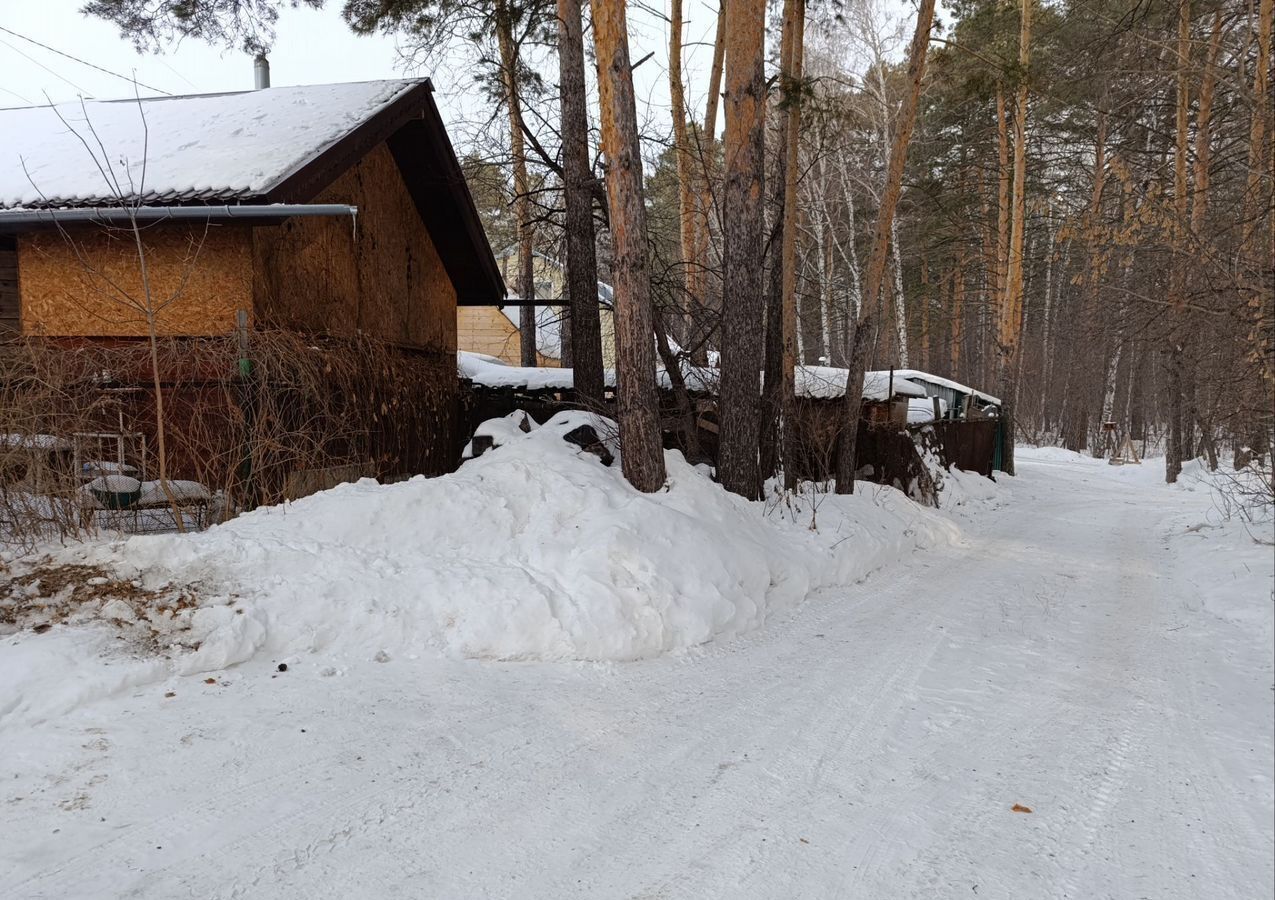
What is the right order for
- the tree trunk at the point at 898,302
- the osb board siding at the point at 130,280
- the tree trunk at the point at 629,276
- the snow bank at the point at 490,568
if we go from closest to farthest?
the snow bank at the point at 490,568, the tree trunk at the point at 629,276, the osb board siding at the point at 130,280, the tree trunk at the point at 898,302

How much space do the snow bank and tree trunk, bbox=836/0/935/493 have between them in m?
2.75

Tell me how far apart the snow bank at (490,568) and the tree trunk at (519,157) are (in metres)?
4.40

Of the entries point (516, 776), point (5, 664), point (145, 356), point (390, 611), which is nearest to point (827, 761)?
point (516, 776)

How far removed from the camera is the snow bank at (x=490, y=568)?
4.24 metres

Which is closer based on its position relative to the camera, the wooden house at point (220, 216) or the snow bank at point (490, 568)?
the snow bank at point (490, 568)

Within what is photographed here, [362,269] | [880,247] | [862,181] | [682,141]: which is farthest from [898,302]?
[362,269]

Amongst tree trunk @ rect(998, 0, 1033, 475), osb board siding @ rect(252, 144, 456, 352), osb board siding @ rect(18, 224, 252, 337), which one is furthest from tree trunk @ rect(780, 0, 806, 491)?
tree trunk @ rect(998, 0, 1033, 475)

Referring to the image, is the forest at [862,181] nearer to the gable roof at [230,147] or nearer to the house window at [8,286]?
the gable roof at [230,147]

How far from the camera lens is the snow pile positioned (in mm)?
4266

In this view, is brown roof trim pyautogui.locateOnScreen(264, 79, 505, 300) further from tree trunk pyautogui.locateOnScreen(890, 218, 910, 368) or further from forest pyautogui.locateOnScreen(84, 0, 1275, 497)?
tree trunk pyautogui.locateOnScreen(890, 218, 910, 368)

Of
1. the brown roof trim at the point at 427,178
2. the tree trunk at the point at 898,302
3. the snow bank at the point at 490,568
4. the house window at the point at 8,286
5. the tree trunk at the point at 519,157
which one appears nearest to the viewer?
the snow bank at the point at 490,568

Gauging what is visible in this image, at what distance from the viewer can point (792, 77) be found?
8734mm

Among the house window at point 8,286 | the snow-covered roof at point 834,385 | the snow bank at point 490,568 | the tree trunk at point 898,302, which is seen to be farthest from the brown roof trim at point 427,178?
the tree trunk at point 898,302

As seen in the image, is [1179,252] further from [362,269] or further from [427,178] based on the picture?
[427,178]
